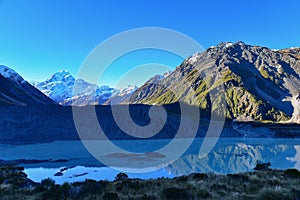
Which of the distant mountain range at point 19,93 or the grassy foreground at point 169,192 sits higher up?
the distant mountain range at point 19,93

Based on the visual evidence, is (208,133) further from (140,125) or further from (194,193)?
(194,193)

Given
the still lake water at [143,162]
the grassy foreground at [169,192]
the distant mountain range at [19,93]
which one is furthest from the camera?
the distant mountain range at [19,93]

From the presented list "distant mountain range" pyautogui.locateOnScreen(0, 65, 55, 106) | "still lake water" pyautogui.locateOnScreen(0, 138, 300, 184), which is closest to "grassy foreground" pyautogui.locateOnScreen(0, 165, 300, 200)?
"still lake water" pyautogui.locateOnScreen(0, 138, 300, 184)

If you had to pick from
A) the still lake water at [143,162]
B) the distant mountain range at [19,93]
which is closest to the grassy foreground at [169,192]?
the still lake water at [143,162]

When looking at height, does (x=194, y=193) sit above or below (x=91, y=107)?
below

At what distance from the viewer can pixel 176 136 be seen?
108562 mm

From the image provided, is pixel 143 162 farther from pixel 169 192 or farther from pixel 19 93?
pixel 19 93

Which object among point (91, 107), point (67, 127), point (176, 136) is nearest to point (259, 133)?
point (176, 136)

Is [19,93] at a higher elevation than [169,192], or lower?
higher

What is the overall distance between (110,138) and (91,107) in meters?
22.8

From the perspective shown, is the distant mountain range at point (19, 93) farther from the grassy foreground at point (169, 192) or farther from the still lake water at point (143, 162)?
the grassy foreground at point (169, 192)

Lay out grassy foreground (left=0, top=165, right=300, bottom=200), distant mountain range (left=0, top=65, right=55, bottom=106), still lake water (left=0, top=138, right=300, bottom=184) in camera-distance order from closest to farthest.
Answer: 1. grassy foreground (left=0, top=165, right=300, bottom=200)
2. still lake water (left=0, top=138, right=300, bottom=184)
3. distant mountain range (left=0, top=65, right=55, bottom=106)

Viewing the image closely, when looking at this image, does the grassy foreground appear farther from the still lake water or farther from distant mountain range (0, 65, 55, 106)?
distant mountain range (0, 65, 55, 106)

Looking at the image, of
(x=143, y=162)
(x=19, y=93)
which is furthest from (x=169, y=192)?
(x=19, y=93)
